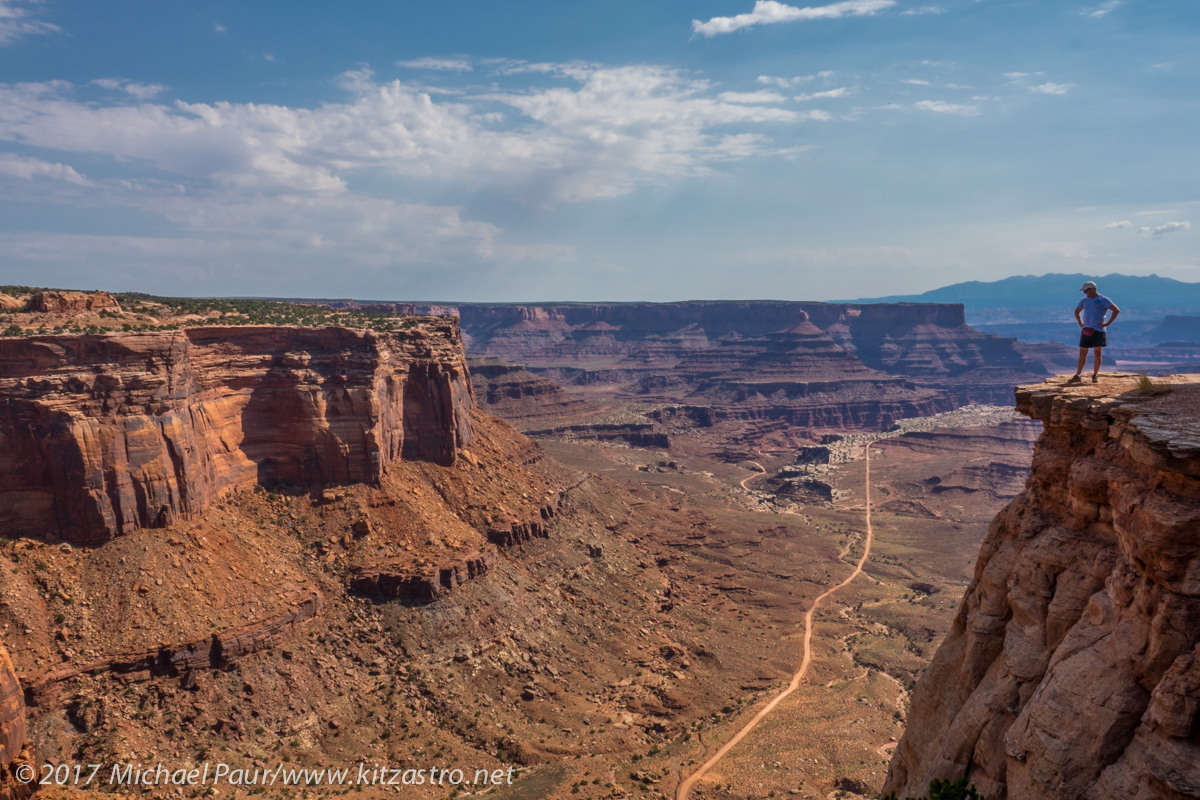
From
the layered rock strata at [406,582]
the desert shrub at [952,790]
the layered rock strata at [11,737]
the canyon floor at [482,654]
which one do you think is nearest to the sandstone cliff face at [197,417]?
the canyon floor at [482,654]

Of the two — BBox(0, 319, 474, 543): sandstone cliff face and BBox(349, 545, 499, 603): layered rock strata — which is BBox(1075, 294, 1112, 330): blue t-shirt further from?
BBox(0, 319, 474, 543): sandstone cliff face

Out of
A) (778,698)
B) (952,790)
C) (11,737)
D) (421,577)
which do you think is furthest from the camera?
(778,698)

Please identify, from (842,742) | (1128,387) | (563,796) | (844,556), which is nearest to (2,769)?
(563,796)

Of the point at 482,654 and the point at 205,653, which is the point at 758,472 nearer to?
the point at 482,654

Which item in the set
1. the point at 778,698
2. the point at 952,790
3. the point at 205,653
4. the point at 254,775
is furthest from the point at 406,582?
the point at 952,790

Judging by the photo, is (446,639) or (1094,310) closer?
(1094,310)

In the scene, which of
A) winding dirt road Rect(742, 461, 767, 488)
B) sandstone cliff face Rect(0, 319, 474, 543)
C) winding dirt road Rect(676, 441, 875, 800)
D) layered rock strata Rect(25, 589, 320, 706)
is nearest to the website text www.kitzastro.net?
layered rock strata Rect(25, 589, 320, 706)
